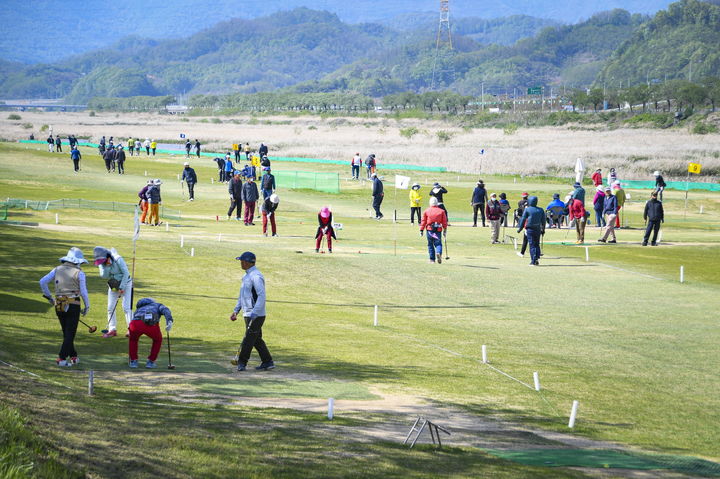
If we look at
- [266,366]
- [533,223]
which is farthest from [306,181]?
[266,366]

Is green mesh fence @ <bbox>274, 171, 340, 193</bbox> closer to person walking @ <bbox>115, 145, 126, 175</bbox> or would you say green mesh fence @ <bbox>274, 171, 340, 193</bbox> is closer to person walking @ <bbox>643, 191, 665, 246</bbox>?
person walking @ <bbox>115, 145, 126, 175</bbox>

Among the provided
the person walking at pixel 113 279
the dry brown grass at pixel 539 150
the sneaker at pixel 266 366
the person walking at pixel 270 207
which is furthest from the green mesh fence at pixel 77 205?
the dry brown grass at pixel 539 150

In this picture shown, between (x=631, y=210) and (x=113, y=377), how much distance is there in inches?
1560

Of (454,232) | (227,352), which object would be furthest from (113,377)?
(454,232)

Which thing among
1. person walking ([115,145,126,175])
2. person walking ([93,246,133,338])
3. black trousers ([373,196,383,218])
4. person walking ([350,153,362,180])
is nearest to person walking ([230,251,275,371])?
person walking ([93,246,133,338])

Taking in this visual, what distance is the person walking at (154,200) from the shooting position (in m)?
34.6

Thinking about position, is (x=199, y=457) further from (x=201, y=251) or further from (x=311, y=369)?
(x=201, y=251)

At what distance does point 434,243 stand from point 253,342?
14.2 m

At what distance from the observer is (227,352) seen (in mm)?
16438

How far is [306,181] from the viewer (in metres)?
58.7

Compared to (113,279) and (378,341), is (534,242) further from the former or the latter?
(113,279)

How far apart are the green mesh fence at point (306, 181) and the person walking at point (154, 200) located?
21911mm

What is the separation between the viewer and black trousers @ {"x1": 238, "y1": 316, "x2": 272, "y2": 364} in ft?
47.8

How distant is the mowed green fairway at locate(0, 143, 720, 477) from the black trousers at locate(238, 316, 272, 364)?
1.27ft
